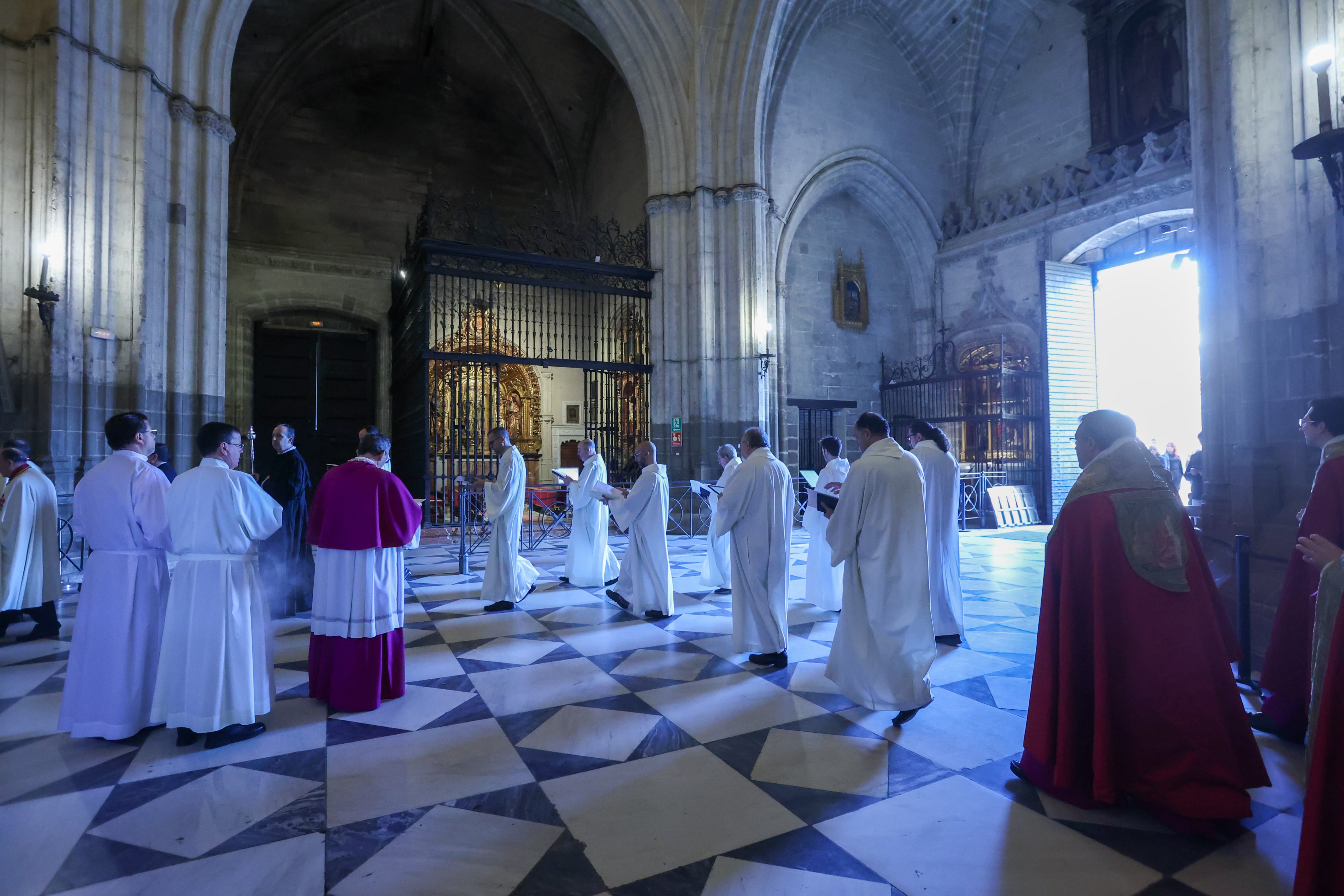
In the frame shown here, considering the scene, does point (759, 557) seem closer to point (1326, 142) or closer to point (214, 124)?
point (1326, 142)

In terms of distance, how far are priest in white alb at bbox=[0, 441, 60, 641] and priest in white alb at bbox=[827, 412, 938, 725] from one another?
5705mm

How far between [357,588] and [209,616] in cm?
68

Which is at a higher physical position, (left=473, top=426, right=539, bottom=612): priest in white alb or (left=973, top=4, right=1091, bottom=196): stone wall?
(left=973, top=4, right=1091, bottom=196): stone wall

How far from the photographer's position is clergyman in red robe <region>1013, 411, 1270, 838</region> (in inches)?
97.3

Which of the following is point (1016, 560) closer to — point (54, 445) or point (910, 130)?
point (54, 445)

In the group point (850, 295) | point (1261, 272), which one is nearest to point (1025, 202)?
point (850, 295)

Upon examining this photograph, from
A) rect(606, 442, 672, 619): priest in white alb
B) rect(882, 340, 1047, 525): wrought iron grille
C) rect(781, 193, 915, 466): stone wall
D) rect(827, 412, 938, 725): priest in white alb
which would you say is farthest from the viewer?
rect(781, 193, 915, 466): stone wall

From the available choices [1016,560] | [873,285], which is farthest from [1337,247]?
[873,285]

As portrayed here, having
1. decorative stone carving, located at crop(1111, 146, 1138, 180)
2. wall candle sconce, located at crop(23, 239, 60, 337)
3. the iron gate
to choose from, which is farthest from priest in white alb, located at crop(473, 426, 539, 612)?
decorative stone carving, located at crop(1111, 146, 1138, 180)

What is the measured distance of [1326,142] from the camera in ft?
12.4

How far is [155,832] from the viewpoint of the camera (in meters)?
2.50

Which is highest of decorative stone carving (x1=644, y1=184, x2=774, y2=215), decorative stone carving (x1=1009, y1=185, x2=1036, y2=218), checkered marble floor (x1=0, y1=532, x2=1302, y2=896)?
decorative stone carving (x1=1009, y1=185, x2=1036, y2=218)

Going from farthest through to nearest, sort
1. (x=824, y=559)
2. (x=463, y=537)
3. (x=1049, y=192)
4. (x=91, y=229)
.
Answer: (x=1049, y=192)
(x=463, y=537)
(x=91, y=229)
(x=824, y=559)

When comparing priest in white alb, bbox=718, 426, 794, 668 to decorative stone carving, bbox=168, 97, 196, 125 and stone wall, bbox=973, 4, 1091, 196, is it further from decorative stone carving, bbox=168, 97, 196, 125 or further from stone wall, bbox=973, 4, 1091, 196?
stone wall, bbox=973, 4, 1091, 196
